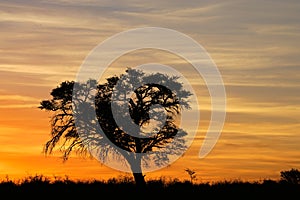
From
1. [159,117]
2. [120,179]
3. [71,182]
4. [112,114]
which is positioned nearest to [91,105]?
[112,114]

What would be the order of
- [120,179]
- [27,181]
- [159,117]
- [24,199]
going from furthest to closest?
[159,117]
[120,179]
[27,181]
[24,199]

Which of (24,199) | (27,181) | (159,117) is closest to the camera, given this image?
(24,199)

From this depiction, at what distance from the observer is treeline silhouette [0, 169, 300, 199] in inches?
Result: 1506

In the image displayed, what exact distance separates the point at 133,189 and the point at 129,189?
0.24m

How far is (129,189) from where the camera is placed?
1582 inches

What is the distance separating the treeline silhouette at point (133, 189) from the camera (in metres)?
38.2

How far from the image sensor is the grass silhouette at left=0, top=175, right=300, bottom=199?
38188mm

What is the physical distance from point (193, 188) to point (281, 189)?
5.01m

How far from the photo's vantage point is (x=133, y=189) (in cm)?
4009

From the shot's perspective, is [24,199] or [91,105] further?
[91,105]

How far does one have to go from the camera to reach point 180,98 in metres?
64.1

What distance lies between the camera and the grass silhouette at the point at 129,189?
1503 inches

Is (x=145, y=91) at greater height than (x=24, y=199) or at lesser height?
greater

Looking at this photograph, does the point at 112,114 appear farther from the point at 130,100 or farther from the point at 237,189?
the point at 237,189
